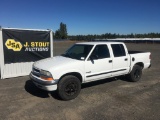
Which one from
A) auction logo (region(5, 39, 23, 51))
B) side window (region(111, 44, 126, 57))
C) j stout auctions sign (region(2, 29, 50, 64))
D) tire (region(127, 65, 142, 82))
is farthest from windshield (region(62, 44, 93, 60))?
auction logo (region(5, 39, 23, 51))

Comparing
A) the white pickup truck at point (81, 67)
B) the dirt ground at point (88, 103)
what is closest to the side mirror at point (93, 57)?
the white pickup truck at point (81, 67)

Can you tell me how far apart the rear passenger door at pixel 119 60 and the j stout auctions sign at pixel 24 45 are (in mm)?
4263

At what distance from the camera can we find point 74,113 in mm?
4941

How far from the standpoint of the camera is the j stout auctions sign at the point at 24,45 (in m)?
8.79

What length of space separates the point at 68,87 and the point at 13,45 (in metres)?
4.55

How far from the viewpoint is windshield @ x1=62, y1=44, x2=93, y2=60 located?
253 inches

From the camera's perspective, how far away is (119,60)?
7195 millimetres

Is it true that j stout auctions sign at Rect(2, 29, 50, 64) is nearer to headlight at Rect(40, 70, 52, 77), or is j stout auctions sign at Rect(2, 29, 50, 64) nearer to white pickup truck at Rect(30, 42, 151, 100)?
white pickup truck at Rect(30, 42, 151, 100)

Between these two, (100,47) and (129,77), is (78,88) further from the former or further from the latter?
(129,77)

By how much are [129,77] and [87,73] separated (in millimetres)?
2697

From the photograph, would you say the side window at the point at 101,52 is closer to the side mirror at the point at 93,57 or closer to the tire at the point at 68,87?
the side mirror at the point at 93,57

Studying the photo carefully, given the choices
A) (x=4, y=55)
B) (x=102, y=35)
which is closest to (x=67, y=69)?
(x=4, y=55)

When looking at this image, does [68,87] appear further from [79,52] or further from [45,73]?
[79,52]

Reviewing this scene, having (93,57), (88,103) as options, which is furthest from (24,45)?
(88,103)
